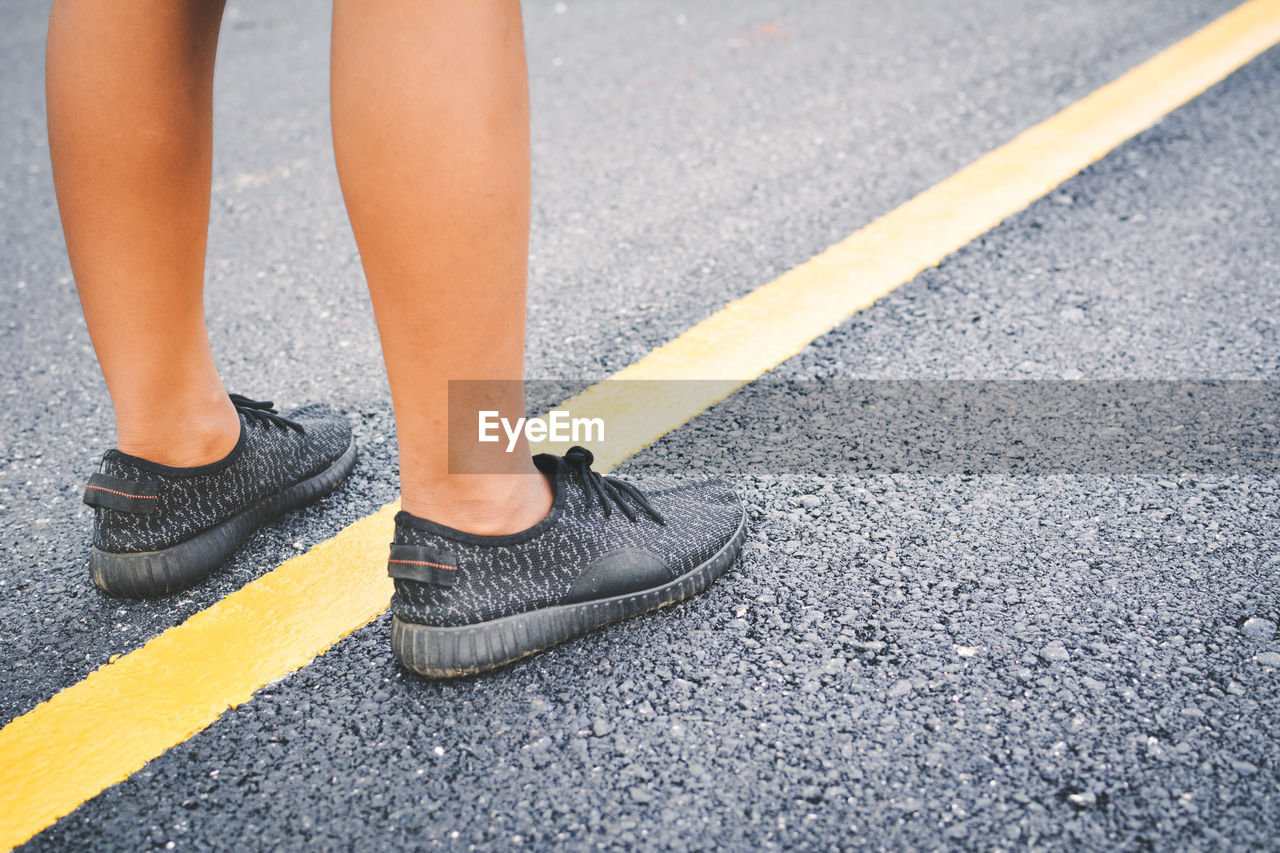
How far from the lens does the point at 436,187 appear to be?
104cm

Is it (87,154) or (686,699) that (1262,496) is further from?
(87,154)

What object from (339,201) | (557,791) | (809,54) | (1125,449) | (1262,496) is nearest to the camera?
(557,791)

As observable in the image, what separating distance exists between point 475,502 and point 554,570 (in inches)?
5.8

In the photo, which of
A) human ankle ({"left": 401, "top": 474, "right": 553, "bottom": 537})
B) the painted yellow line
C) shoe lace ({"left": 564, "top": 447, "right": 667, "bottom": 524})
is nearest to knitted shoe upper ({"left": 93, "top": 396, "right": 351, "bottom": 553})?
the painted yellow line

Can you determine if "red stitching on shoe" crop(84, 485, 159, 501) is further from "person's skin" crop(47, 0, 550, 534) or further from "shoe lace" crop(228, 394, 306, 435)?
"shoe lace" crop(228, 394, 306, 435)

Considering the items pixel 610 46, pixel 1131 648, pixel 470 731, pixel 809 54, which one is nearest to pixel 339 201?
pixel 610 46

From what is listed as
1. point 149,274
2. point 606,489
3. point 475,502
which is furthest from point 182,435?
point 606,489

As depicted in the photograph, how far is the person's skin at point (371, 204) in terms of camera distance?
1.02 metres

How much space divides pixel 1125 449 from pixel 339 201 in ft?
6.89

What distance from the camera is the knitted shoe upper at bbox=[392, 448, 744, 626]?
1217mm

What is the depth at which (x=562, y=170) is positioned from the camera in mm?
2770

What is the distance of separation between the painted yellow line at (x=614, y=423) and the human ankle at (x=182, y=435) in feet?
0.69

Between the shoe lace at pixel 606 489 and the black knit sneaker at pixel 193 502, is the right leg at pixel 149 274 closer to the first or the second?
the black knit sneaker at pixel 193 502

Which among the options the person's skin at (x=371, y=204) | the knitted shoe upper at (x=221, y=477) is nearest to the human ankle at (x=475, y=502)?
the person's skin at (x=371, y=204)
